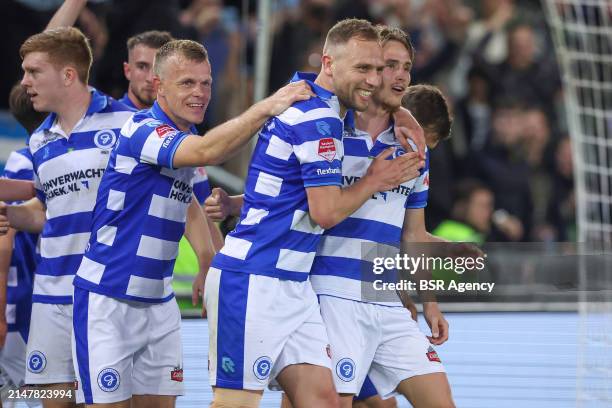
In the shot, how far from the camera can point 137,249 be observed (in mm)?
4660

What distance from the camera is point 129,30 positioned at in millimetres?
8953

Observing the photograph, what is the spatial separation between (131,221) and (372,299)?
101 centimetres

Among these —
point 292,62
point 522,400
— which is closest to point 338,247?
point 522,400

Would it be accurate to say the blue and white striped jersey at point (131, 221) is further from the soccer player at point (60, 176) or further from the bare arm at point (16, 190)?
the bare arm at point (16, 190)

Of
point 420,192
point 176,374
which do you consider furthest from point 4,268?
point 420,192

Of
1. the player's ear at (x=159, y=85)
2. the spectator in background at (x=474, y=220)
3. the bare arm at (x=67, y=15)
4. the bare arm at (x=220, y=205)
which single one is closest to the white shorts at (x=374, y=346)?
the bare arm at (x=220, y=205)

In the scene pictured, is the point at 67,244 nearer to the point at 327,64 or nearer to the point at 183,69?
the point at 183,69

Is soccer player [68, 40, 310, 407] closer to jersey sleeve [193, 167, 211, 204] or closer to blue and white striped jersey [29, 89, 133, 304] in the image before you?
blue and white striped jersey [29, 89, 133, 304]

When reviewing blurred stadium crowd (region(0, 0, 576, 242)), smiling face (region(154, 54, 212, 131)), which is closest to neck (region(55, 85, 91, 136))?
smiling face (region(154, 54, 212, 131))

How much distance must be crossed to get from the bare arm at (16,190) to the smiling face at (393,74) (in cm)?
163

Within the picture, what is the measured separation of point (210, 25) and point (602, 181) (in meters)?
3.33

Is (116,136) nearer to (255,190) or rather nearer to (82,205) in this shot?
(82,205)

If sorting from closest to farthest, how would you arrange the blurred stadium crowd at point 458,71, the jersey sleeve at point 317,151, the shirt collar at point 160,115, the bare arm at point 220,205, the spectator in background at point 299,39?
the jersey sleeve at point 317,151, the shirt collar at point 160,115, the bare arm at point 220,205, the blurred stadium crowd at point 458,71, the spectator in background at point 299,39

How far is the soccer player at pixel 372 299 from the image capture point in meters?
4.64
